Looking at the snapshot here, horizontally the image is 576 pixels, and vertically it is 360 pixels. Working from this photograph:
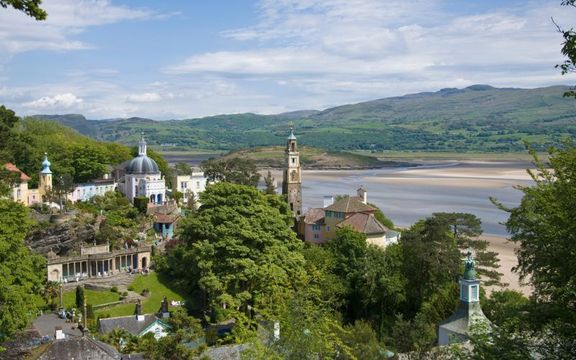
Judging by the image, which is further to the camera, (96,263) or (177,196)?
(177,196)

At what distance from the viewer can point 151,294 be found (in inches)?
1543

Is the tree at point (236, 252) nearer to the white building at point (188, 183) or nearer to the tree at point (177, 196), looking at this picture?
the tree at point (177, 196)

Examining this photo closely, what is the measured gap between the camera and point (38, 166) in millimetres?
60188

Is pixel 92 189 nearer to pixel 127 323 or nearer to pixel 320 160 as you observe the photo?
pixel 127 323

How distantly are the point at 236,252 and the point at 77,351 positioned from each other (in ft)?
44.3

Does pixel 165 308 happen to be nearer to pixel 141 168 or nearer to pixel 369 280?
pixel 369 280

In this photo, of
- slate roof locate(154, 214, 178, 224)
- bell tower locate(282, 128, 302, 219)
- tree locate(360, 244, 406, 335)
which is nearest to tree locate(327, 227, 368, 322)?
tree locate(360, 244, 406, 335)

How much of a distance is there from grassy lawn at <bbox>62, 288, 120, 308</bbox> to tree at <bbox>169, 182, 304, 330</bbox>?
179 inches

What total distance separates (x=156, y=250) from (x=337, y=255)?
14.1 meters

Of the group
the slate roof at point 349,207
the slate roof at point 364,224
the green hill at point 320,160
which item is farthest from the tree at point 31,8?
the green hill at point 320,160

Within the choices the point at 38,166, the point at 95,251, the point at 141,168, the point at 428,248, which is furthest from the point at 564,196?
the point at 38,166

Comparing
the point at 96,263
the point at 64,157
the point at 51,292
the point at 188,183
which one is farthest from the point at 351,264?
the point at 64,157

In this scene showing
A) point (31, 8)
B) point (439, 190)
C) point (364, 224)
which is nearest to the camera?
point (31, 8)

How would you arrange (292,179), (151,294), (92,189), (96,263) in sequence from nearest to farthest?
(151,294), (96,263), (292,179), (92,189)
